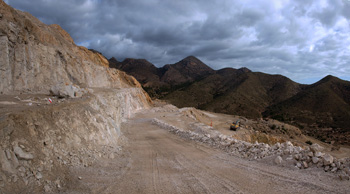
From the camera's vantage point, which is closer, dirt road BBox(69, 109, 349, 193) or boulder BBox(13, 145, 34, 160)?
boulder BBox(13, 145, 34, 160)

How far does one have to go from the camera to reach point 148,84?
438ft

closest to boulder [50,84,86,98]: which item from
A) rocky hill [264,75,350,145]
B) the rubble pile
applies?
the rubble pile

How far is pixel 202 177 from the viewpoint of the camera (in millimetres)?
5832

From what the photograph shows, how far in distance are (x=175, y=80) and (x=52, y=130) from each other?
15442 cm

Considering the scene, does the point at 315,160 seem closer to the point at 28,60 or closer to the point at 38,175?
the point at 38,175

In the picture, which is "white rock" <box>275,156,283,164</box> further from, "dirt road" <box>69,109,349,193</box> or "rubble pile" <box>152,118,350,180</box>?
"dirt road" <box>69,109,349,193</box>

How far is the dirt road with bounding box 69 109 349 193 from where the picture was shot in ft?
16.1

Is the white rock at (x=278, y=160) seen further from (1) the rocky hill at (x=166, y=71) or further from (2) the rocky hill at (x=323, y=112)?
(1) the rocky hill at (x=166, y=71)

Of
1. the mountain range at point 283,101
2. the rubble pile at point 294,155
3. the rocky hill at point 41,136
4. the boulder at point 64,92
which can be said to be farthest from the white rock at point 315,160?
the mountain range at point 283,101

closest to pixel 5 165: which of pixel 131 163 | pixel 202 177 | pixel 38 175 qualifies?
pixel 38 175

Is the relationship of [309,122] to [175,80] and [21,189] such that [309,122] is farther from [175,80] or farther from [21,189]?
[175,80]

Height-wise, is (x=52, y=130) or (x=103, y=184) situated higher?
(x=52, y=130)

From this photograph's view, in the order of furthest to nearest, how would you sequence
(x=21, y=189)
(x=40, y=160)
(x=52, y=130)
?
(x=52, y=130), (x=40, y=160), (x=21, y=189)

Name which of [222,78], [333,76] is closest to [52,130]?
[333,76]
